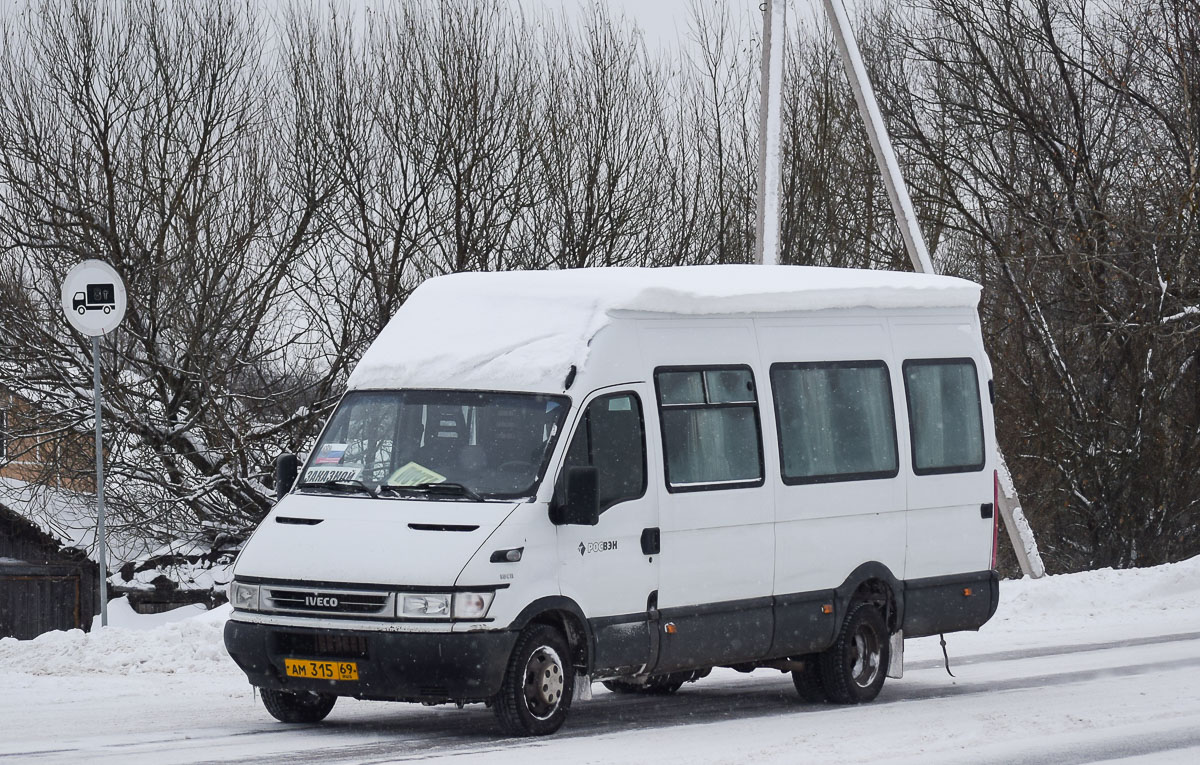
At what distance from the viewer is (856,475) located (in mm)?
11016

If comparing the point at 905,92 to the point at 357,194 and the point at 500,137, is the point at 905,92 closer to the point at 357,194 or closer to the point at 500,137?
the point at 500,137

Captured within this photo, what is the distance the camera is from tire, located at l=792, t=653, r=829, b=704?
10.9 metres

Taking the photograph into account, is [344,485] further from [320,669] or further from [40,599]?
[40,599]

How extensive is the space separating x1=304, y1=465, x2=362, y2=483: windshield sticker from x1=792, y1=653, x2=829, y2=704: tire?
3.34 meters

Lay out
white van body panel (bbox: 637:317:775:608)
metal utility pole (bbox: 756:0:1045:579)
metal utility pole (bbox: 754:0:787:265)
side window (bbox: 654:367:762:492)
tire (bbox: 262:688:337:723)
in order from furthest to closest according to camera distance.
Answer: metal utility pole (bbox: 756:0:1045:579) → metal utility pole (bbox: 754:0:787:265) → side window (bbox: 654:367:762:492) → white van body panel (bbox: 637:317:775:608) → tire (bbox: 262:688:337:723)

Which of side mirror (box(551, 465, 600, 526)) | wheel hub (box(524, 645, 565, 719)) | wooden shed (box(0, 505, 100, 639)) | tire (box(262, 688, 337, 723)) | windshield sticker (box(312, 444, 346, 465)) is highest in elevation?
windshield sticker (box(312, 444, 346, 465))

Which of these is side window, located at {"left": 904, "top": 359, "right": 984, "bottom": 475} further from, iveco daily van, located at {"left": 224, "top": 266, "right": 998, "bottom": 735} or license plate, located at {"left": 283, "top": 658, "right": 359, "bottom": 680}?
license plate, located at {"left": 283, "top": 658, "right": 359, "bottom": 680}

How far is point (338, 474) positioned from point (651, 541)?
5.82 feet

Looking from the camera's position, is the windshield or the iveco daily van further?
the windshield

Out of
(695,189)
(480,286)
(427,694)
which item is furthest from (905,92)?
(427,694)

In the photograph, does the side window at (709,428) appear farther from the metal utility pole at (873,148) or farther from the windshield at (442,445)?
the metal utility pole at (873,148)

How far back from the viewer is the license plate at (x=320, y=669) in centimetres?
847

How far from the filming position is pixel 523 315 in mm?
9625

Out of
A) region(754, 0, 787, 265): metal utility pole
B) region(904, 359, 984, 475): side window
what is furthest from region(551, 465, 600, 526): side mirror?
region(754, 0, 787, 265): metal utility pole
